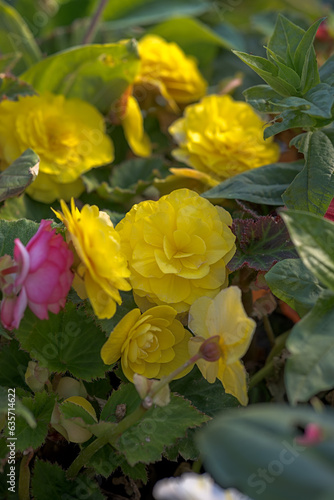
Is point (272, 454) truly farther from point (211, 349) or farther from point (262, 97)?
point (262, 97)

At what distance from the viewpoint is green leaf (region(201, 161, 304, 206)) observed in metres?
0.71

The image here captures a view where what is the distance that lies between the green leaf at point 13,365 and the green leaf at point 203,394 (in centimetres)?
18

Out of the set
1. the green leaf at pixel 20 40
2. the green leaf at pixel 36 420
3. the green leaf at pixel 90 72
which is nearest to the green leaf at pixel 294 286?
the green leaf at pixel 36 420

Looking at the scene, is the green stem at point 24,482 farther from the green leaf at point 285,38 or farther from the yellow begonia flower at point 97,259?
the green leaf at point 285,38

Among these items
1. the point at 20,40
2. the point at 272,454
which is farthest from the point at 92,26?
the point at 272,454

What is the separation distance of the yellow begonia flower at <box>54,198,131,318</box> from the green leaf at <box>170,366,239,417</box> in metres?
0.18

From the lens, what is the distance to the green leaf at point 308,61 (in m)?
0.66

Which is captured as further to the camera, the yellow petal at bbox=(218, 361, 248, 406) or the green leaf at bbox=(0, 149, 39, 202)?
the green leaf at bbox=(0, 149, 39, 202)

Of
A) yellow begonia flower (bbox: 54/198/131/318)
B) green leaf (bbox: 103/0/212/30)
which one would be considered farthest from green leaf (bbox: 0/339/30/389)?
green leaf (bbox: 103/0/212/30)

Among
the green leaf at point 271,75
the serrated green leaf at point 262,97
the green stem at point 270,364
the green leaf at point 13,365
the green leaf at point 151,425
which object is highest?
the green leaf at point 271,75

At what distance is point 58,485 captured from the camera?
59 cm

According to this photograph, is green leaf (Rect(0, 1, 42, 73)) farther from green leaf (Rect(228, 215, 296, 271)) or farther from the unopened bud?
the unopened bud

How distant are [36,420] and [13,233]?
0.21m

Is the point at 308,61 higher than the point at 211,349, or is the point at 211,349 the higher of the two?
the point at 308,61
